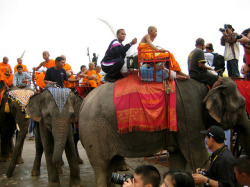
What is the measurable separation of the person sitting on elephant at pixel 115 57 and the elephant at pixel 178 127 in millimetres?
386

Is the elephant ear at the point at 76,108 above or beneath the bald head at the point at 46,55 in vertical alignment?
beneath

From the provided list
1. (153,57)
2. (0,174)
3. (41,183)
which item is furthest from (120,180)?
(0,174)

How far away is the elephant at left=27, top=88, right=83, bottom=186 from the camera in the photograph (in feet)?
16.0

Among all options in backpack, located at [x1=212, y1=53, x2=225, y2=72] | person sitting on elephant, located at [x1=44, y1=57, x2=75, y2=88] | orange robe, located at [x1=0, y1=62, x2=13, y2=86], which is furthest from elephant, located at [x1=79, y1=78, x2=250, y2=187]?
orange robe, located at [x1=0, y1=62, x2=13, y2=86]

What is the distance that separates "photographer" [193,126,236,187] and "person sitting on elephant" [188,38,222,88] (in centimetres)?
152

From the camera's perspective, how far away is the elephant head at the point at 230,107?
13.1 feet

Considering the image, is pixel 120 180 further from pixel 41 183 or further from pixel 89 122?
pixel 41 183

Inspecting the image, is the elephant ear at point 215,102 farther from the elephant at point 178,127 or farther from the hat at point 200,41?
the hat at point 200,41

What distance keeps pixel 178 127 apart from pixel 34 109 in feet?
10.1

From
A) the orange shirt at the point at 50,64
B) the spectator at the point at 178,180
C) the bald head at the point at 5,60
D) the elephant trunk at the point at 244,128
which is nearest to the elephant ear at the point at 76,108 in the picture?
the orange shirt at the point at 50,64

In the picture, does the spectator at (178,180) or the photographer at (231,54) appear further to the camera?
the photographer at (231,54)

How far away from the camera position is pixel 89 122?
4.05 m

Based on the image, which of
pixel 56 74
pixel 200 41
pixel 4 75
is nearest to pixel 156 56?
pixel 200 41

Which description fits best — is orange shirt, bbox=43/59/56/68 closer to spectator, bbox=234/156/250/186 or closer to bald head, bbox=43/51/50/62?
bald head, bbox=43/51/50/62
